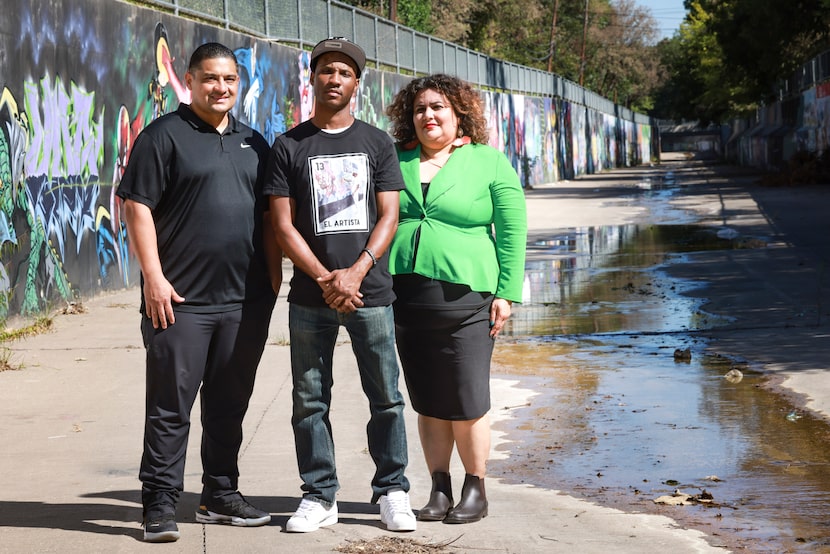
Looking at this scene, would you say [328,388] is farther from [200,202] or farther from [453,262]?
[200,202]

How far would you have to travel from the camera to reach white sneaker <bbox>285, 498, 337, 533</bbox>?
4.72 meters

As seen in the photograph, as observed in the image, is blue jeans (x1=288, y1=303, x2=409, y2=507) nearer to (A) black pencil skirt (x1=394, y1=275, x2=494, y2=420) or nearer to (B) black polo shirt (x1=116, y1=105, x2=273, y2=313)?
→ (A) black pencil skirt (x1=394, y1=275, x2=494, y2=420)

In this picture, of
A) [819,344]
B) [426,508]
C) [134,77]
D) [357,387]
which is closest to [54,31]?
[134,77]

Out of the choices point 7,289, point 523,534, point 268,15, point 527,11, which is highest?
point 527,11

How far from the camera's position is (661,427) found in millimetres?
6598

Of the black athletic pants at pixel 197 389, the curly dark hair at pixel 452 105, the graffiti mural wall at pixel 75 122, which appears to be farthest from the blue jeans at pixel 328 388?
the graffiti mural wall at pixel 75 122

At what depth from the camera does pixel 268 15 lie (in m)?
19.9

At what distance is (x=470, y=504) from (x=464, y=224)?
1140 mm

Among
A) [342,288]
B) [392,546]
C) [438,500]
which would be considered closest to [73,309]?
[438,500]

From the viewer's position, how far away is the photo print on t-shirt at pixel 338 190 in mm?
4609

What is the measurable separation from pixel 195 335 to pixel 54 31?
325 inches

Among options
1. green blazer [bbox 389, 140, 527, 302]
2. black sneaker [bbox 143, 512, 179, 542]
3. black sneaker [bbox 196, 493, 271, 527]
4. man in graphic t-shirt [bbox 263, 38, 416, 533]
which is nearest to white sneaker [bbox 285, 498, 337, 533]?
man in graphic t-shirt [bbox 263, 38, 416, 533]

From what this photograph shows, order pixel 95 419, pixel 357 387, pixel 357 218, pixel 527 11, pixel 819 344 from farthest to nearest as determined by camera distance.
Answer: pixel 527 11, pixel 819 344, pixel 357 387, pixel 95 419, pixel 357 218

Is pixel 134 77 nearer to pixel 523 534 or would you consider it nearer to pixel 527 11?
pixel 523 534
